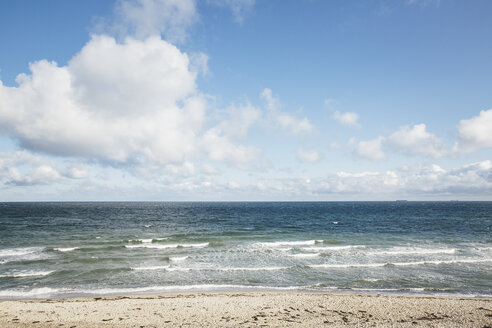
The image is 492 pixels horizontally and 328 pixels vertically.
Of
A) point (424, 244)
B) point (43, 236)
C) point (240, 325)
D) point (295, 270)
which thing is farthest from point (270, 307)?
point (43, 236)

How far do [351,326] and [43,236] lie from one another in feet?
144

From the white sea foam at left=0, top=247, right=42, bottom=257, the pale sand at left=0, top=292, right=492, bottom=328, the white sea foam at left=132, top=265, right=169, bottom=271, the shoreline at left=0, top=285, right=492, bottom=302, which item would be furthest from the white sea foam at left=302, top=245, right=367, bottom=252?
the white sea foam at left=0, top=247, right=42, bottom=257

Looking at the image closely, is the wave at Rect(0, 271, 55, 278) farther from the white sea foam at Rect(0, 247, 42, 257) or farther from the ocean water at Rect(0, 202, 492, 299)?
the white sea foam at Rect(0, 247, 42, 257)

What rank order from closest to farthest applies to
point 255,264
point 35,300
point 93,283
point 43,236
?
point 35,300 → point 93,283 → point 255,264 → point 43,236

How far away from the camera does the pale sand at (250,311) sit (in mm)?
12602

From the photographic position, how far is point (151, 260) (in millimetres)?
26031

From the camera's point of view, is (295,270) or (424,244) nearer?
(295,270)

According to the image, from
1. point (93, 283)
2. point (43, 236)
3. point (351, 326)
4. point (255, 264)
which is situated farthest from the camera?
point (43, 236)

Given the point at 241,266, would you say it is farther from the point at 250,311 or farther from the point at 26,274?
the point at 26,274

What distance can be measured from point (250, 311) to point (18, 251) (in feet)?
93.0

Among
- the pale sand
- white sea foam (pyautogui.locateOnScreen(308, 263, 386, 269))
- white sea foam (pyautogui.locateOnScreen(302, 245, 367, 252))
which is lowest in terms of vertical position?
white sea foam (pyautogui.locateOnScreen(302, 245, 367, 252))

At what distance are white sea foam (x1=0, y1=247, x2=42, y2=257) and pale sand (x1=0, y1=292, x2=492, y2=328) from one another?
1593 cm

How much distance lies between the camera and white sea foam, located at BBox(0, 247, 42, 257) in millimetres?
27766

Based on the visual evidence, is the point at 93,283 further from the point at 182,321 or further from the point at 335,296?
the point at 335,296
